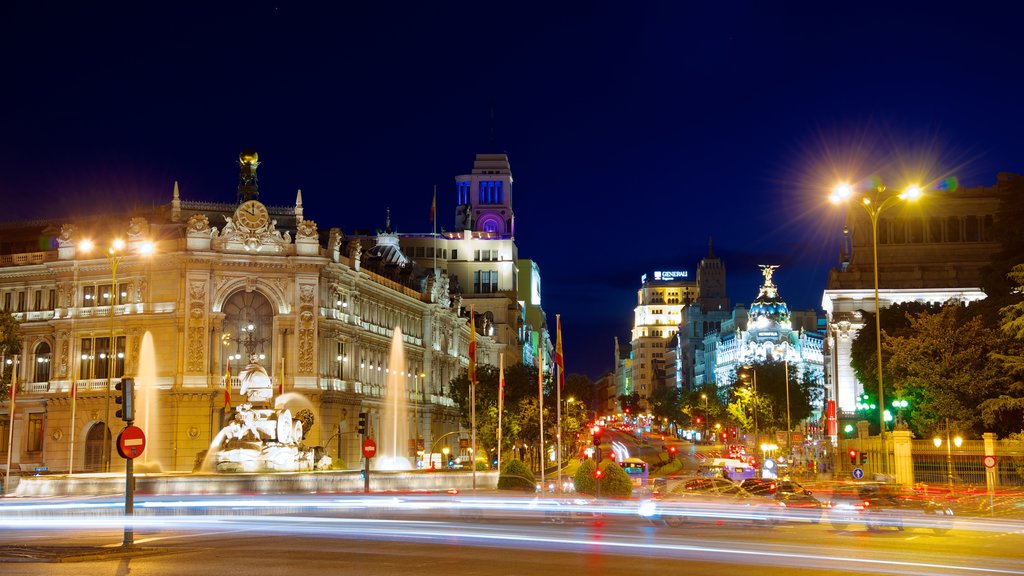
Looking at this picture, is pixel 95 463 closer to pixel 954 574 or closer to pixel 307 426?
pixel 307 426

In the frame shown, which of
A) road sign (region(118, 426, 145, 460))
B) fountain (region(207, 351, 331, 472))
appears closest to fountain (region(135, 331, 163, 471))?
fountain (region(207, 351, 331, 472))

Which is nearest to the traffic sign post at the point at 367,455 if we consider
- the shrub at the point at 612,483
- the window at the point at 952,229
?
the shrub at the point at 612,483

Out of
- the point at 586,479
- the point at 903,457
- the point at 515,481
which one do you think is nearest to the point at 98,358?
the point at 515,481

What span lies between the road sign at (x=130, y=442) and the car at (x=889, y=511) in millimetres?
19337

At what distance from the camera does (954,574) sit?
19203 mm

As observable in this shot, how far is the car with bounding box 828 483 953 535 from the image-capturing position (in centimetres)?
3025

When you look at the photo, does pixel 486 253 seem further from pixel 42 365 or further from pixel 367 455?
pixel 367 455

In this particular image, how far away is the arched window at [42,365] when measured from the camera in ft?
253

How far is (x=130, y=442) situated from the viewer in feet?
75.3

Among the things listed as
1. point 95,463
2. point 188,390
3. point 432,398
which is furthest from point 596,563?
point 432,398

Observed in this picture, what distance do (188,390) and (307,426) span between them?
18098mm

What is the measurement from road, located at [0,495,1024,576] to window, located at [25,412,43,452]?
146ft

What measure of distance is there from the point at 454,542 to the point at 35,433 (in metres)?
60.4

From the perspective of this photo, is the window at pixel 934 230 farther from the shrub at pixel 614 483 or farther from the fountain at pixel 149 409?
the shrub at pixel 614 483
